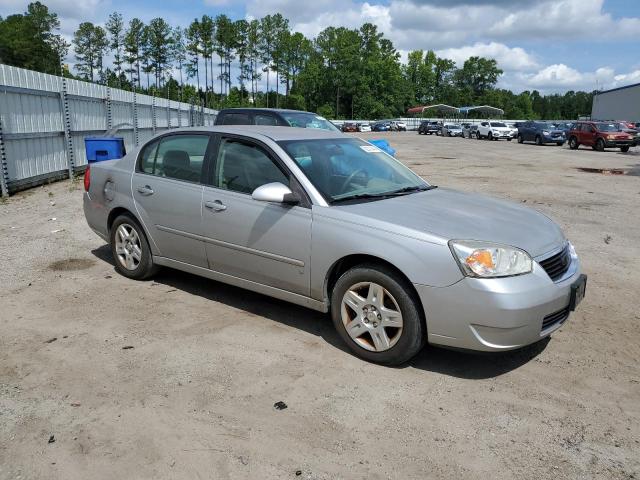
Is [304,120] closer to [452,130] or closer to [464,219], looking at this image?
[464,219]

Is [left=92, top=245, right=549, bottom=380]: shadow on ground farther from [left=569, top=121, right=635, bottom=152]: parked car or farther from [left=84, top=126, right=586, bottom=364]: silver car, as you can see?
[left=569, top=121, right=635, bottom=152]: parked car

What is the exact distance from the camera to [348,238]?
3.76 meters

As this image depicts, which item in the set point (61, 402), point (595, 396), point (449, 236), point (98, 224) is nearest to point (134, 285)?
point (98, 224)

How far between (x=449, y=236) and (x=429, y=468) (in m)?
1.44

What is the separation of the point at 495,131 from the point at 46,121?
1523 inches

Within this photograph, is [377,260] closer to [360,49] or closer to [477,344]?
[477,344]

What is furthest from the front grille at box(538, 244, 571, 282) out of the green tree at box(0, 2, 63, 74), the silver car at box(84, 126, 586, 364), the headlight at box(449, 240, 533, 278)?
the green tree at box(0, 2, 63, 74)

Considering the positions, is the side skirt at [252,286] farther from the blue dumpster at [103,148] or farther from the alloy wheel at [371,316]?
the blue dumpster at [103,148]

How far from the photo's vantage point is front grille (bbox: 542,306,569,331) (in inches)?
139

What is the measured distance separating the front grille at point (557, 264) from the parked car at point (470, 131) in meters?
46.4

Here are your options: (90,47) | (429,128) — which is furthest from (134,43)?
(429,128)

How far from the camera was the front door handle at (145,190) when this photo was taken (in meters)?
5.16

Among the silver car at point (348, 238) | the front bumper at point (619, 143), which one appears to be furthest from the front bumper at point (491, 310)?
the front bumper at point (619, 143)

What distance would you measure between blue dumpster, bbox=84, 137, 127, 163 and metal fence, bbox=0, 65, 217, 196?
84cm
